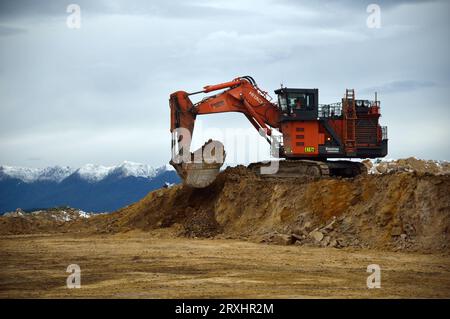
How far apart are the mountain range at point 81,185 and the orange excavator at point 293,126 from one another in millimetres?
67003

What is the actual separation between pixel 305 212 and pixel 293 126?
5.29 meters

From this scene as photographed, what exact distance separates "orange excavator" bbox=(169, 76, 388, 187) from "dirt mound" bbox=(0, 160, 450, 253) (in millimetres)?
1468

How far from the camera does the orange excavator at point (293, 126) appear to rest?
33.5 metres

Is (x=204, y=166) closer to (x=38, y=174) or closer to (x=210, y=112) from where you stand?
(x=210, y=112)

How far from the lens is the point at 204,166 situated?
1318 inches

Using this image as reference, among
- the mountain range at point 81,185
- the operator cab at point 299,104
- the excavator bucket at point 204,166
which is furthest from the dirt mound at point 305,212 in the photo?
the mountain range at point 81,185

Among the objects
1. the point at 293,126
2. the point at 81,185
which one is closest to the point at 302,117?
the point at 293,126

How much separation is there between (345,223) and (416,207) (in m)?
2.83

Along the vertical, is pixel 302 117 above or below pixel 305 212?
above

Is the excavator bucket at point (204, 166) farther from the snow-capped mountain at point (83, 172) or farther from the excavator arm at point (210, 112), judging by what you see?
the snow-capped mountain at point (83, 172)

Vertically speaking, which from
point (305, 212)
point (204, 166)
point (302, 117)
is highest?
point (302, 117)

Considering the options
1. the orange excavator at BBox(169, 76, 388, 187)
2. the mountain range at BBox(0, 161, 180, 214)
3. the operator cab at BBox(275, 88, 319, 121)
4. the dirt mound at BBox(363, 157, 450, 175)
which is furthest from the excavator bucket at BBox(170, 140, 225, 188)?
the mountain range at BBox(0, 161, 180, 214)

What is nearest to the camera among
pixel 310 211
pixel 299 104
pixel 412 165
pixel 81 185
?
pixel 310 211

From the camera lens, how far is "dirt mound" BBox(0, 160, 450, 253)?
26.0 metres
